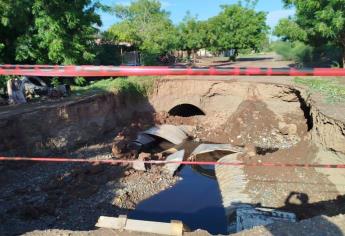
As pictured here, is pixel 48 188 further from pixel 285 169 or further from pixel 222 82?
pixel 222 82

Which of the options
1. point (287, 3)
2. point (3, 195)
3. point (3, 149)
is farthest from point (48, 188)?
point (287, 3)

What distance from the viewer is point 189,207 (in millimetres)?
12258

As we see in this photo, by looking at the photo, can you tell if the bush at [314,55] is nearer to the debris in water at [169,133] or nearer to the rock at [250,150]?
the rock at [250,150]

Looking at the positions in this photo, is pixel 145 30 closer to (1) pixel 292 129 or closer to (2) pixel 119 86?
(2) pixel 119 86

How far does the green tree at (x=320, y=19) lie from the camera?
17.5 meters

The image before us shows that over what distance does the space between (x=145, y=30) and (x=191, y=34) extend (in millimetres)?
7233

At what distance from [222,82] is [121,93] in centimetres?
577

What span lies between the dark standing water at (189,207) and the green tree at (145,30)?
18.4m

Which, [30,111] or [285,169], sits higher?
[30,111]

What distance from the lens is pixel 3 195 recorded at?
1102 cm

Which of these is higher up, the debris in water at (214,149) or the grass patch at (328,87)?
the grass patch at (328,87)

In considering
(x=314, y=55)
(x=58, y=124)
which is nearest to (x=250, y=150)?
(x=58, y=124)

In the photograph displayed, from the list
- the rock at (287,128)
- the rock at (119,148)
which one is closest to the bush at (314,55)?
the rock at (287,128)

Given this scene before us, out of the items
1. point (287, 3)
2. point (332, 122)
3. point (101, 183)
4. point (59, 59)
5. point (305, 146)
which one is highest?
point (287, 3)
